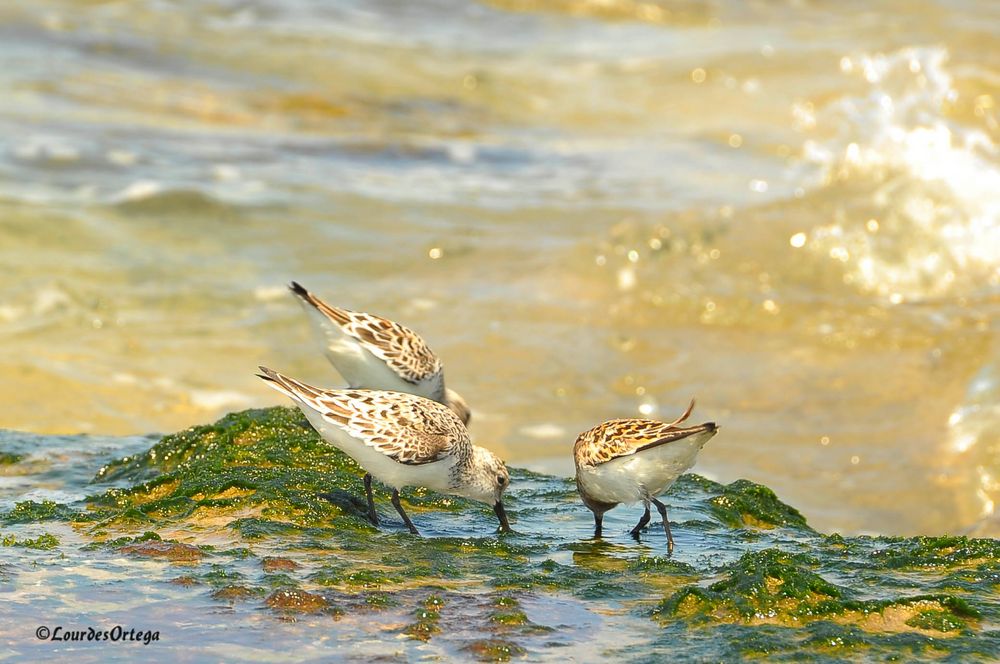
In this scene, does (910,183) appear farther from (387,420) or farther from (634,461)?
(387,420)

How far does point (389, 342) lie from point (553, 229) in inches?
310

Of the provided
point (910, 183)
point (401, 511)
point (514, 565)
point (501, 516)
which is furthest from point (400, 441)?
point (910, 183)

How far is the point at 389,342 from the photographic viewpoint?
7.62 m

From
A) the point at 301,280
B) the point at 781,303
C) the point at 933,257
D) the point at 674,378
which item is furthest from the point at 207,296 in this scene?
the point at 933,257

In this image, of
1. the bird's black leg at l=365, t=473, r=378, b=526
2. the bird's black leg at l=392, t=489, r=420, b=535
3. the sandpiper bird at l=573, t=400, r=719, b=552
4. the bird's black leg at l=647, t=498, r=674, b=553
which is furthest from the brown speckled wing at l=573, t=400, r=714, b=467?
the bird's black leg at l=365, t=473, r=378, b=526

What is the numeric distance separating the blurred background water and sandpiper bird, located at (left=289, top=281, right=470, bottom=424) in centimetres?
244

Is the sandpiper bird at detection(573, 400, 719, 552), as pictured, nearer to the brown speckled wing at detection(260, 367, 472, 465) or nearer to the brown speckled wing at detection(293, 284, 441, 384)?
the brown speckled wing at detection(260, 367, 472, 465)

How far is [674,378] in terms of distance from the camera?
38.9 ft

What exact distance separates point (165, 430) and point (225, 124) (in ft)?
33.3

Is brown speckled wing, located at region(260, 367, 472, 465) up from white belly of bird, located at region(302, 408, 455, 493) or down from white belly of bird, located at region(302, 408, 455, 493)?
up

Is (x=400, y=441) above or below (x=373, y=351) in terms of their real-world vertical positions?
below

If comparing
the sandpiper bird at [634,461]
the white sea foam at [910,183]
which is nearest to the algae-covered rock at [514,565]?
the sandpiper bird at [634,461]

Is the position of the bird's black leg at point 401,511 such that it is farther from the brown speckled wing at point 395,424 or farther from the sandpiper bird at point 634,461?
the sandpiper bird at point 634,461

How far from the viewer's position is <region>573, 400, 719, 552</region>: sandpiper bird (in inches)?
232
